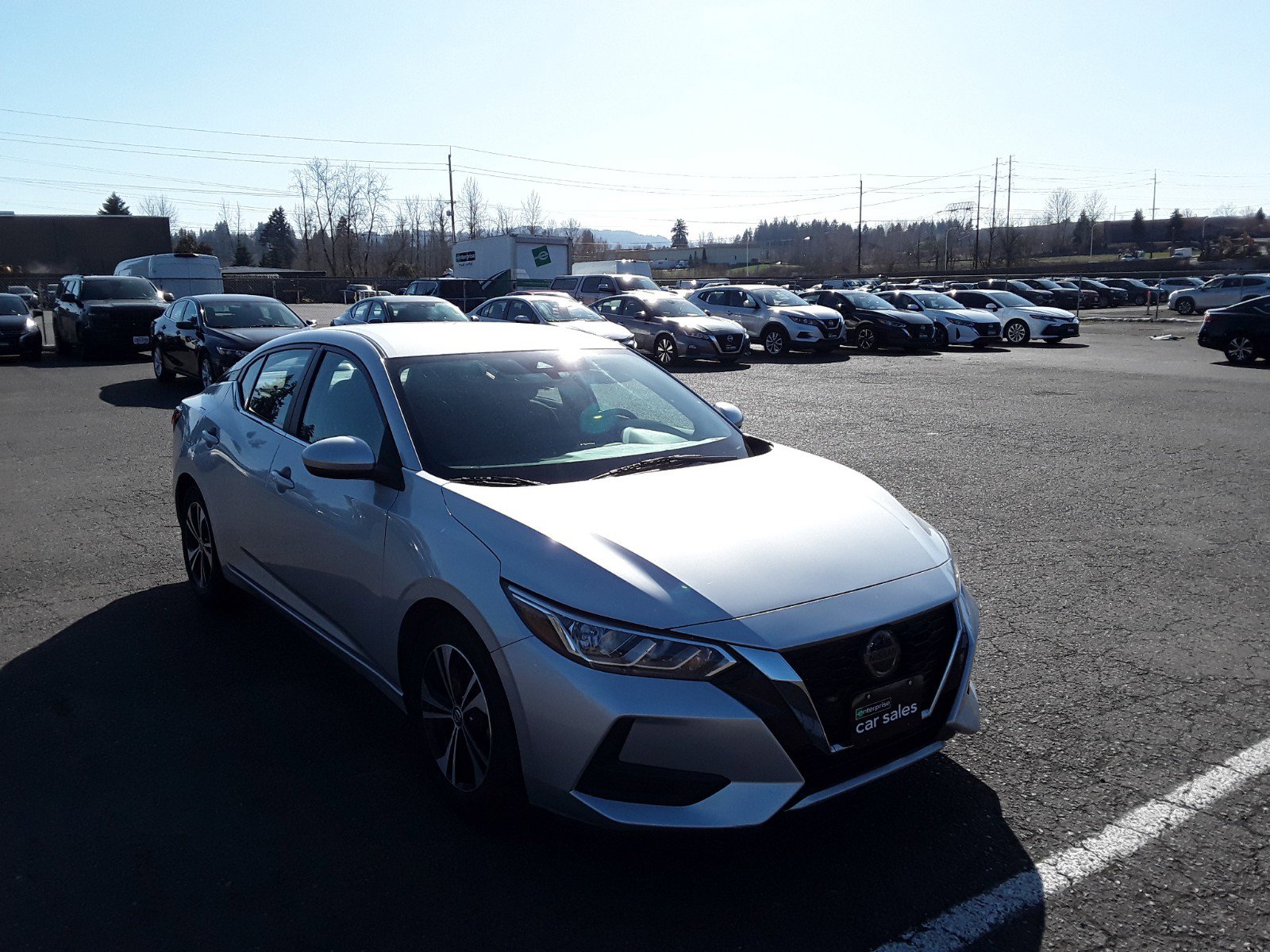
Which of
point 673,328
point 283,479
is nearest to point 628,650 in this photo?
point 283,479

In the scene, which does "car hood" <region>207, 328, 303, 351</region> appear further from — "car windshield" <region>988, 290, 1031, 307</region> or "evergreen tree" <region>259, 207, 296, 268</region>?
A: "evergreen tree" <region>259, 207, 296, 268</region>

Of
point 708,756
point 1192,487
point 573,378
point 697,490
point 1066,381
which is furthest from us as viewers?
point 1066,381

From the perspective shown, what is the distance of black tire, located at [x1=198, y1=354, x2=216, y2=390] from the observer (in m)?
14.1

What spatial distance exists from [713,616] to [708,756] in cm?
39

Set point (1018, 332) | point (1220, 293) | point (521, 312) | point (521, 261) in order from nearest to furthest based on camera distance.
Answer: point (521, 312) < point (1018, 332) < point (521, 261) < point (1220, 293)

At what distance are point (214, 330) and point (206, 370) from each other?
0.61 m

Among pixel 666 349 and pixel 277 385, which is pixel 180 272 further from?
pixel 277 385

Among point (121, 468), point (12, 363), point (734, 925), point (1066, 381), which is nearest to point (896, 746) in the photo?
point (734, 925)

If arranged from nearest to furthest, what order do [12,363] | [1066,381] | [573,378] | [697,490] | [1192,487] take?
[697,490] < [573,378] < [1192,487] < [1066,381] < [12,363]

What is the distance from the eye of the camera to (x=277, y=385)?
4.70m

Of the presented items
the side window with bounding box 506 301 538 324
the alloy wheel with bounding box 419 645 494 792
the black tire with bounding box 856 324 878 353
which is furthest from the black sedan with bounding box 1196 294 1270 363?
the alloy wheel with bounding box 419 645 494 792

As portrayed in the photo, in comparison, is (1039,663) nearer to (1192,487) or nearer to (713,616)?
(713,616)

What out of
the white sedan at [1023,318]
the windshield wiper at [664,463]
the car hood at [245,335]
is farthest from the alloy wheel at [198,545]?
the white sedan at [1023,318]

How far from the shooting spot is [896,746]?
2.96 metres
